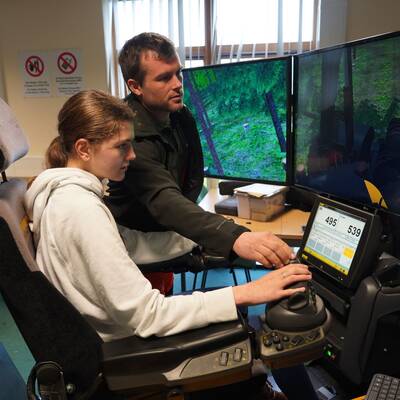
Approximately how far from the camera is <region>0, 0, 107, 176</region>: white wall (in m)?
3.12

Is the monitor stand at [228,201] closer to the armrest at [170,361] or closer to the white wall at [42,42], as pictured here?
the armrest at [170,361]

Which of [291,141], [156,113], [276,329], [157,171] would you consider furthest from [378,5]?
[276,329]

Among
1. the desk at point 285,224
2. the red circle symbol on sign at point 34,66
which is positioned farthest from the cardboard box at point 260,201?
the red circle symbol on sign at point 34,66

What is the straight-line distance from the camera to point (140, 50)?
134cm

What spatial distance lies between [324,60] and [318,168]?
394 mm

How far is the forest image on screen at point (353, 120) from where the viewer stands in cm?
124

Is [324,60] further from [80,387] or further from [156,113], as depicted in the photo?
[80,387]

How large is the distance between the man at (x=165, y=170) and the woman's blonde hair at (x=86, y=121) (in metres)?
0.26

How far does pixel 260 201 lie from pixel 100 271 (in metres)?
1.08

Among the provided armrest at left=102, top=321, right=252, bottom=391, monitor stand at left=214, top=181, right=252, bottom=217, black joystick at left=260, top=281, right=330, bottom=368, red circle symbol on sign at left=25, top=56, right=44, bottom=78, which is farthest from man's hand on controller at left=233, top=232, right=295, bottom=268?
red circle symbol on sign at left=25, top=56, right=44, bottom=78

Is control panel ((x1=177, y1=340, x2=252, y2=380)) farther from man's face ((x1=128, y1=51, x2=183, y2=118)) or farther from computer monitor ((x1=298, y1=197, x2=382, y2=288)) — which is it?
man's face ((x1=128, y1=51, x2=183, y2=118))

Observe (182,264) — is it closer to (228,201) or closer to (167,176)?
(167,176)

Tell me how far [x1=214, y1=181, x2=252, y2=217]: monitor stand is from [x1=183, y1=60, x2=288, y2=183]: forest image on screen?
0.14 meters

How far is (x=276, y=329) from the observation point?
86 centimetres
